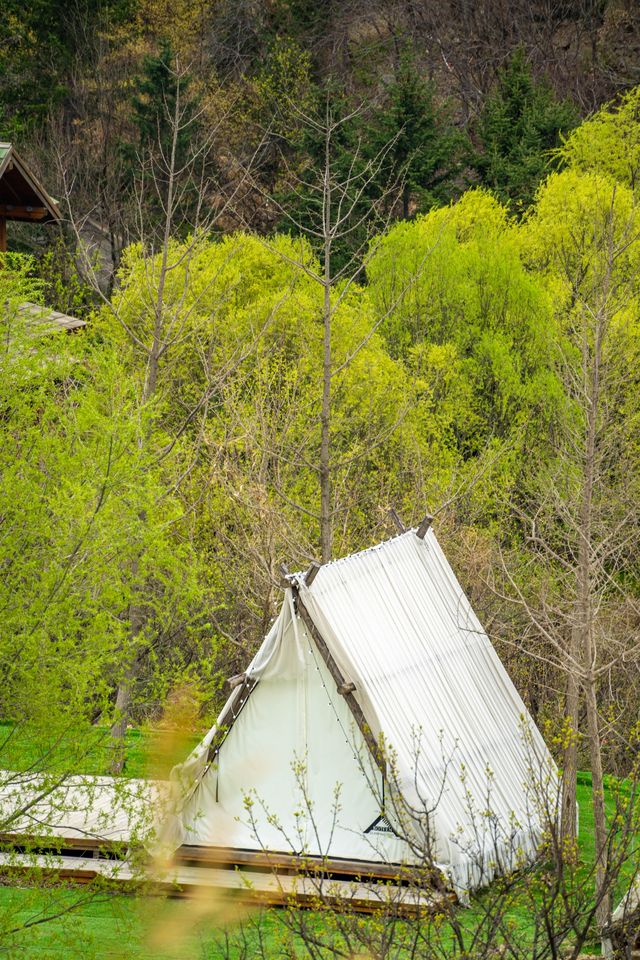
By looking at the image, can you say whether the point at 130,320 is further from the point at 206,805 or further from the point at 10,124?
the point at 206,805

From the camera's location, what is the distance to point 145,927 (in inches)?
258

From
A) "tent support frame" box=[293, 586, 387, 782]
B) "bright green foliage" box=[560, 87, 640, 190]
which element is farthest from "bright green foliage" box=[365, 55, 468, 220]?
"tent support frame" box=[293, 586, 387, 782]

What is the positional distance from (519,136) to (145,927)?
39683mm

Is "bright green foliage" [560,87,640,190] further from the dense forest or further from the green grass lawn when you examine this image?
the green grass lawn

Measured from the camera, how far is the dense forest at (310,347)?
8719 mm

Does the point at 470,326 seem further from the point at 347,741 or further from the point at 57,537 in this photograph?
the point at 57,537

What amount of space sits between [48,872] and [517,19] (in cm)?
5702

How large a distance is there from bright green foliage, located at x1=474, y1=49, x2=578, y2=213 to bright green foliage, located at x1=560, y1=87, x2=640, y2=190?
68 cm

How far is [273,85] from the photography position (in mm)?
50594

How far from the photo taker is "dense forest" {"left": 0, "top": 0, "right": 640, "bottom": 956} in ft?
28.6

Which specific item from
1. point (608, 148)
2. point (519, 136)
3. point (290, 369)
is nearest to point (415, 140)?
point (519, 136)

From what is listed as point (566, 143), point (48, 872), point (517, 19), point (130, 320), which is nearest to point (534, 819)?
point (48, 872)

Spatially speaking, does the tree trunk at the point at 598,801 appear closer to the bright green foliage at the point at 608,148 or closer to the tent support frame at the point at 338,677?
the tent support frame at the point at 338,677

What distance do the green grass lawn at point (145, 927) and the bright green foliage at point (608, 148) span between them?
3168 centimetres
